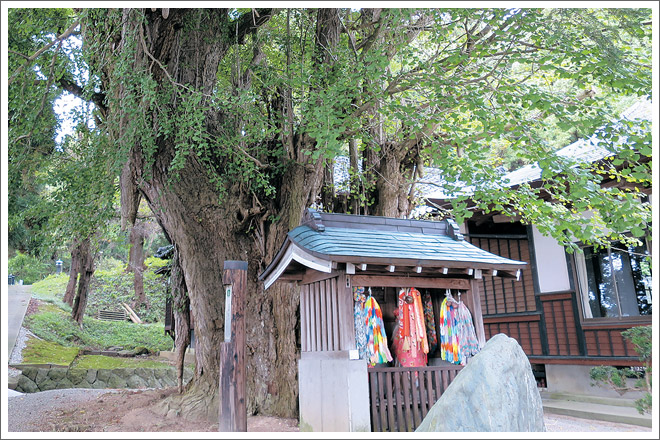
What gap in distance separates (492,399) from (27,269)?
28473mm

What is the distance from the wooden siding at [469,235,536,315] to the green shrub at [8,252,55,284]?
21.2 meters

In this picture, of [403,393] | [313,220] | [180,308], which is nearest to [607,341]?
[403,393]

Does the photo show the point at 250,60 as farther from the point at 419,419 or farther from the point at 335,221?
the point at 419,419

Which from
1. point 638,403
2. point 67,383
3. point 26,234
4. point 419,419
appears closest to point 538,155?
point 638,403

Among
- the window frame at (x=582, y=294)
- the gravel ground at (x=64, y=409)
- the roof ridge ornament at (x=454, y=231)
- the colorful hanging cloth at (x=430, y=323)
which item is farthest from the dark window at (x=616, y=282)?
the colorful hanging cloth at (x=430, y=323)

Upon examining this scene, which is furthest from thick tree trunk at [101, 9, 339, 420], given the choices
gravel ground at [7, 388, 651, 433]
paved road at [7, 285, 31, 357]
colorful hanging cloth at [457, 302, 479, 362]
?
paved road at [7, 285, 31, 357]

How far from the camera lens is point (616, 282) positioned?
8.77 metres

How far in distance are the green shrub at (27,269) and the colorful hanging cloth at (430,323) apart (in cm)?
2195

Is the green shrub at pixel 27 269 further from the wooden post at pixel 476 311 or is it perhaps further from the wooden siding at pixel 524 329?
the wooden post at pixel 476 311

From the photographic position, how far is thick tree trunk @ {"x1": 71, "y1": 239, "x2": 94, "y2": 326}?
1652 cm

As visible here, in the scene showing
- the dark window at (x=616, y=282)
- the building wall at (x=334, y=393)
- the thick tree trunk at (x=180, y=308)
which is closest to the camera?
the building wall at (x=334, y=393)

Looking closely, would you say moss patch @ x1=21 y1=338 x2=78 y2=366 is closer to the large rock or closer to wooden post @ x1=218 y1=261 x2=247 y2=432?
wooden post @ x1=218 y1=261 x2=247 y2=432

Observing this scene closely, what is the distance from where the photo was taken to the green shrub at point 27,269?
22.8 metres

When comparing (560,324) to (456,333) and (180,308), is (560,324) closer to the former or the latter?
(456,333)
